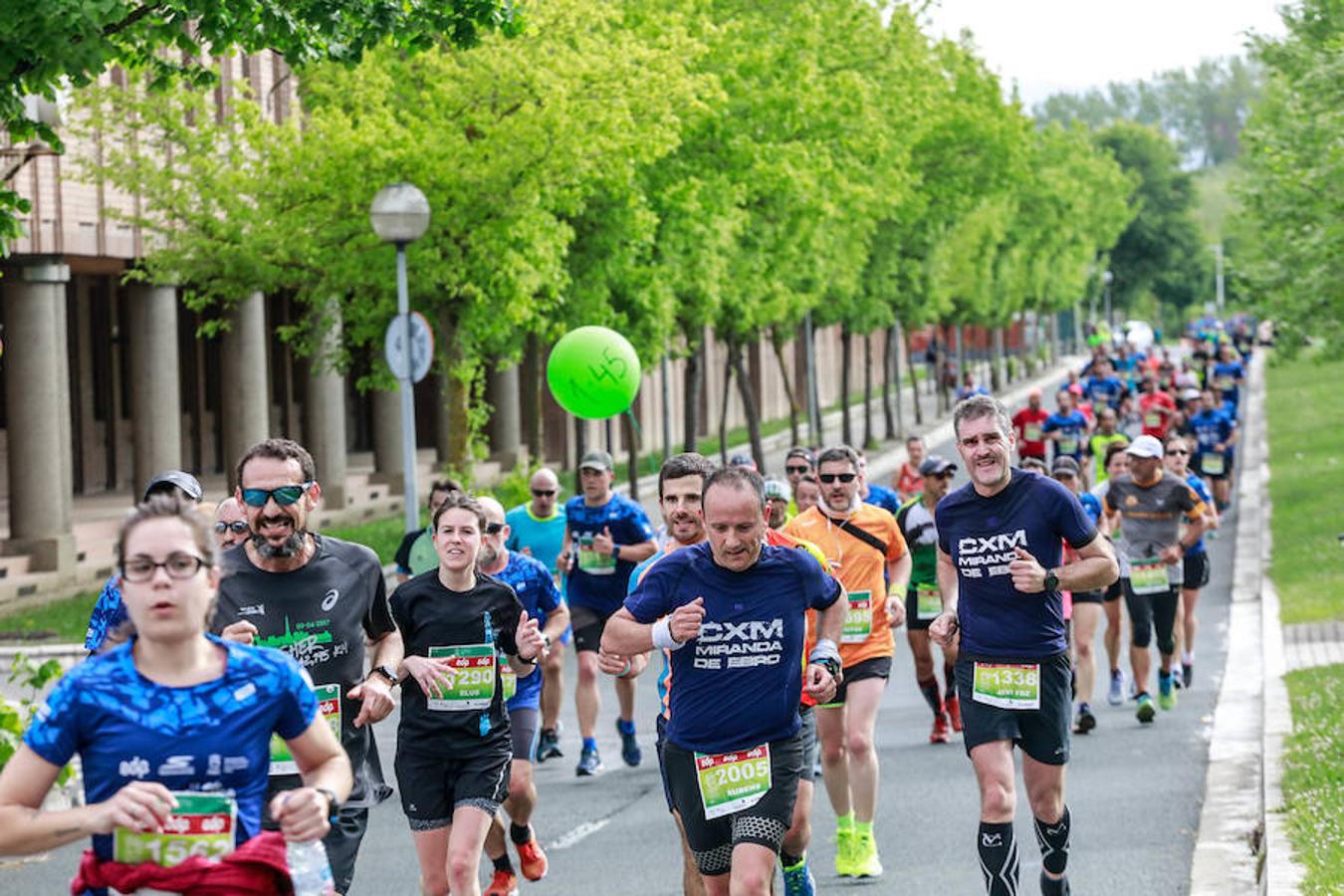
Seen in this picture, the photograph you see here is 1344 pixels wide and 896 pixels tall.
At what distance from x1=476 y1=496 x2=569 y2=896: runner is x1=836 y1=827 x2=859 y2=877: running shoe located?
1.35 m

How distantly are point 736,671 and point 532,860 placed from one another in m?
3.47

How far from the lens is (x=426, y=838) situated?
9352 millimetres

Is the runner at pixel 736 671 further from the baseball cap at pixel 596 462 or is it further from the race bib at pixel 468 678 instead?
the baseball cap at pixel 596 462

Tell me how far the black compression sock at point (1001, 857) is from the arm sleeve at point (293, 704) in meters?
4.16

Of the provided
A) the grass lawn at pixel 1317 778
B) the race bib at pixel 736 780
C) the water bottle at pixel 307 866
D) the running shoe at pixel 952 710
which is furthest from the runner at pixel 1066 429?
the water bottle at pixel 307 866

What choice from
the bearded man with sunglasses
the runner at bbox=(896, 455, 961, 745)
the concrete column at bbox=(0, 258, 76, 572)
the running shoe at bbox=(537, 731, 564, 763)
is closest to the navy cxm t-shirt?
the bearded man with sunglasses

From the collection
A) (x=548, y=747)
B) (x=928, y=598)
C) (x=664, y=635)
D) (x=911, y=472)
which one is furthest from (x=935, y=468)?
(x=664, y=635)

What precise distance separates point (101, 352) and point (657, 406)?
768 inches

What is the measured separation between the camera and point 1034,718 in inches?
364

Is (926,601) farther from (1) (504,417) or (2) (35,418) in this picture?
(1) (504,417)

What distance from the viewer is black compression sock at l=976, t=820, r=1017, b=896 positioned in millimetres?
9000

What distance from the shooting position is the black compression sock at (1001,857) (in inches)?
354

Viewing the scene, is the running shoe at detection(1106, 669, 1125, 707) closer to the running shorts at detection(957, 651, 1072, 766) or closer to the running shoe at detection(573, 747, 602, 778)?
the running shoe at detection(573, 747, 602, 778)

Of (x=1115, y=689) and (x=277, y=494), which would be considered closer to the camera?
(x=277, y=494)
